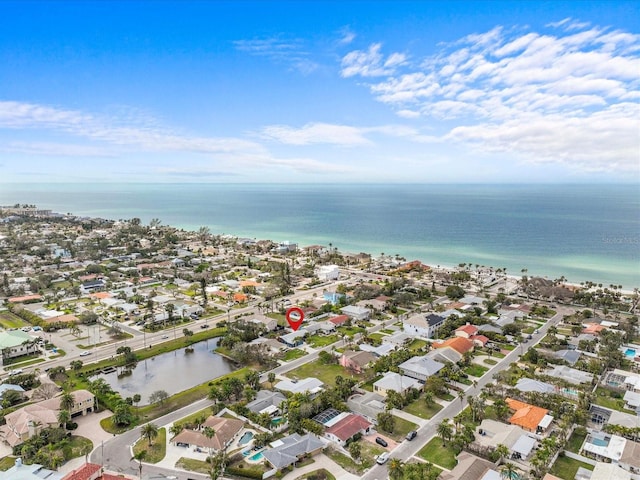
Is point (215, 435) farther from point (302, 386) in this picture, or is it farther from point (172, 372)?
point (172, 372)

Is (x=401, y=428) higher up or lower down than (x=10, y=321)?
higher up

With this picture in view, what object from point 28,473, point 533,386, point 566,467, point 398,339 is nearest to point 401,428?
point 566,467

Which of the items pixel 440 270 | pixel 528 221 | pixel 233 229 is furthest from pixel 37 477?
pixel 528 221

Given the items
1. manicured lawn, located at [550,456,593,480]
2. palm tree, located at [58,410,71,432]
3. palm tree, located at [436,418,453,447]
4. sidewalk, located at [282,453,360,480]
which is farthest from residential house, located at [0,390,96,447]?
manicured lawn, located at [550,456,593,480]

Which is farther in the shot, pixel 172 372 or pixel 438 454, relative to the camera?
pixel 172 372

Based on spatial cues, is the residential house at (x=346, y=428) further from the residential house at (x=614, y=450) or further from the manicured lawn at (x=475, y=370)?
the residential house at (x=614, y=450)

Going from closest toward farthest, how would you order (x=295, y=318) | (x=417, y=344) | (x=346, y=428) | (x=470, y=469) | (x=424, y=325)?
(x=470, y=469) → (x=346, y=428) → (x=417, y=344) → (x=424, y=325) → (x=295, y=318)

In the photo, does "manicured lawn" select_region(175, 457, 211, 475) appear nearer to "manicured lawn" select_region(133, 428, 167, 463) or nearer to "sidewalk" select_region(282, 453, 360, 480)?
"manicured lawn" select_region(133, 428, 167, 463)
